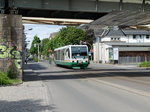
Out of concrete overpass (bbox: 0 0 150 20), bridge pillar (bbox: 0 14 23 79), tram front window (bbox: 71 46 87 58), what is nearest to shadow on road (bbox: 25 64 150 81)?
bridge pillar (bbox: 0 14 23 79)

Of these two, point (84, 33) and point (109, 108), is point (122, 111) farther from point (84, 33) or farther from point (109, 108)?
point (84, 33)

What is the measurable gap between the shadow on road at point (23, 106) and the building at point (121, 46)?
54.6 meters

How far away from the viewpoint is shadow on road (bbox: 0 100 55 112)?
9641 millimetres

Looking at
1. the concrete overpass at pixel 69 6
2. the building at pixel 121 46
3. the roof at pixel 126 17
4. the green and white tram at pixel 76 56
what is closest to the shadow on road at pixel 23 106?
the concrete overpass at pixel 69 6

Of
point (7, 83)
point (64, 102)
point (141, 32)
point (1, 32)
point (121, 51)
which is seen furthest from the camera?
point (141, 32)

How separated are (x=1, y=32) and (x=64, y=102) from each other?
1179 cm

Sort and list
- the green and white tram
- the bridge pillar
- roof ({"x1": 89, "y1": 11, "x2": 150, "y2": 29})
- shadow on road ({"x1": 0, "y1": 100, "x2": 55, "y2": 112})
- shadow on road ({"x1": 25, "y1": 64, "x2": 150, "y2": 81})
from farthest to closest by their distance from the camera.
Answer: the green and white tram < roof ({"x1": 89, "y1": 11, "x2": 150, "y2": 29}) < shadow on road ({"x1": 25, "y1": 64, "x2": 150, "y2": 81}) < the bridge pillar < shadow on road ({"x1": 0, "y1": 100, "x2": 55, "y2": 112})

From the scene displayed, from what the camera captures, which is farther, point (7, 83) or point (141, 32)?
point (141, 32)

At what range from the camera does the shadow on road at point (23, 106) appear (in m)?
9.64

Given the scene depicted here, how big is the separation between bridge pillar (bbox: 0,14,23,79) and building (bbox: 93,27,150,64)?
4426cm

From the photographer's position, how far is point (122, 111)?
9.19 meters

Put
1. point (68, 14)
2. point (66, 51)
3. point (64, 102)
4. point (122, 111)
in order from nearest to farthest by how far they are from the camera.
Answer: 1. point (122, 111)
2. point (64, 102)
3. point (68, 14)
4. point (66, 51)

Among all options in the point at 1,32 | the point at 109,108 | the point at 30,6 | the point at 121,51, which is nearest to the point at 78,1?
the point at 30,6

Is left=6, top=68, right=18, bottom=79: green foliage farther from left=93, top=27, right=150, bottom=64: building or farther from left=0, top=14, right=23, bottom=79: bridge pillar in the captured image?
left=93, top=27, right=150, bottom=64: building
